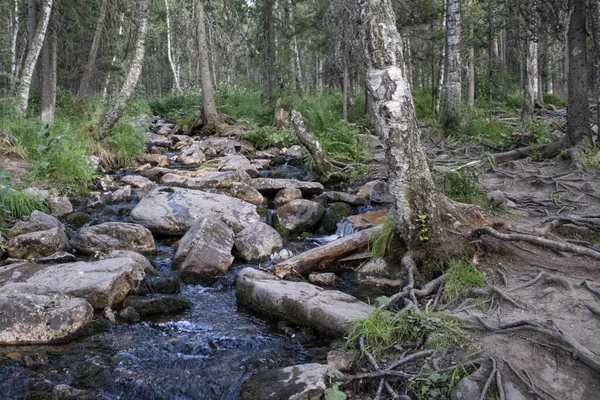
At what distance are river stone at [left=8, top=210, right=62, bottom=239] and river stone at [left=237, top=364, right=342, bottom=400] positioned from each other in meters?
5.09

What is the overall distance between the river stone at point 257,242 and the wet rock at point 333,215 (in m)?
1.07

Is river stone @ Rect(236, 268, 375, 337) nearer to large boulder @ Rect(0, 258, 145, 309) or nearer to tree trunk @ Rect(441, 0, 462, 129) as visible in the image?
large boulder @ Rect(0, 258, 145, 309)

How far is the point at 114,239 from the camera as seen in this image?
6.97 m

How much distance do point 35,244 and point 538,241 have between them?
669 cm

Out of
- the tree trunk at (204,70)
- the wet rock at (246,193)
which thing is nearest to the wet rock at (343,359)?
the wet rock at (246,193)

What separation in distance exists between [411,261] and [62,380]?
12.1 feet

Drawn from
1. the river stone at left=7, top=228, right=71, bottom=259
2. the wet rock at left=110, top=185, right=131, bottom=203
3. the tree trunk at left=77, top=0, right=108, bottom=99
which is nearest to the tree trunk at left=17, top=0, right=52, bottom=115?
the tree trunk at left=77, top=0, right=108, bottom=99

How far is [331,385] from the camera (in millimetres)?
3355

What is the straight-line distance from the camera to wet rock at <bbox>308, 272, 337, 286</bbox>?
5.93 meters

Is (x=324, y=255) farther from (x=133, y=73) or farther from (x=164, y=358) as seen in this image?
(x=133, y=73)

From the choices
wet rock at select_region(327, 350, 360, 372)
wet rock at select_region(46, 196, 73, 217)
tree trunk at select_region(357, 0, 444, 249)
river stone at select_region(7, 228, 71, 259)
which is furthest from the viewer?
wet rock at select_region(46, 196, 73, 217)

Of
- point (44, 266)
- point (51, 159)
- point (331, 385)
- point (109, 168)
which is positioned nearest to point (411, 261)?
point (331, 385)

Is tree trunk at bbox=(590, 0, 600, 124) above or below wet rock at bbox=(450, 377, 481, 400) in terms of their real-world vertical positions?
above

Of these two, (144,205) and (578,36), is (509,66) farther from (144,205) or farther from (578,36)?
(144,205)
